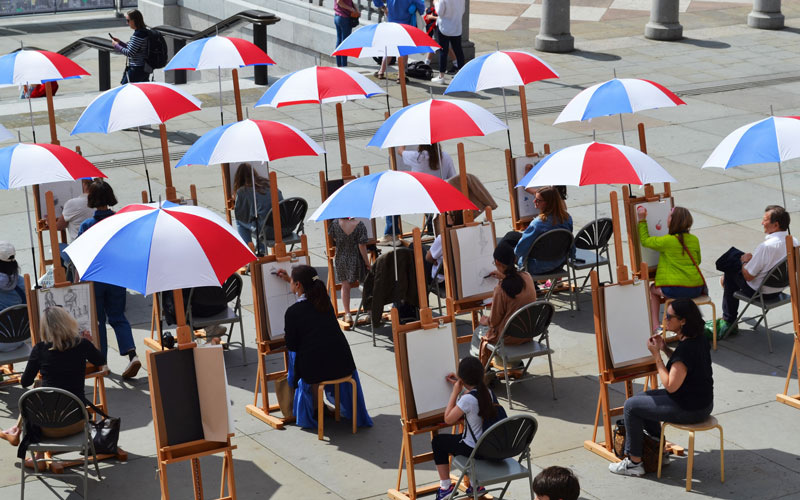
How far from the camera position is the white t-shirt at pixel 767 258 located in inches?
400

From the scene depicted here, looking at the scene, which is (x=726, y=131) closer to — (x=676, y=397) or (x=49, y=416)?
(x=676, y=397)

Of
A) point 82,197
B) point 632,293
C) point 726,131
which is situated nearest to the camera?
point 632,293

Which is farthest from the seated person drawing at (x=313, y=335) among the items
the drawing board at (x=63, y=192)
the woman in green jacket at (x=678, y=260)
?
the drawing board at (x=63, y=192)

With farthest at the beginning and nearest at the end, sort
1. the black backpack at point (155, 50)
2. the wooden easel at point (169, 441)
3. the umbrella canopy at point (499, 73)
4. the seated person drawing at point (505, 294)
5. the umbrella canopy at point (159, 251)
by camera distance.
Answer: the black backpack at point (155, 50) → the umbrella canopy at point (499, 73) → the seated person drawing at point (505, 294) → the wooden easel at point (169, 441) → the umbrella canopy at point (159, 251)

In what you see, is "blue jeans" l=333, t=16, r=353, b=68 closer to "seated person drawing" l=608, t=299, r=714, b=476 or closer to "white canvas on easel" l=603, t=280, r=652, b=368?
"white canvas on easel" l=603, t=280, r=652, b=368

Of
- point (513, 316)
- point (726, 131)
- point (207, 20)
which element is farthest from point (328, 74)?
point (207, 20)

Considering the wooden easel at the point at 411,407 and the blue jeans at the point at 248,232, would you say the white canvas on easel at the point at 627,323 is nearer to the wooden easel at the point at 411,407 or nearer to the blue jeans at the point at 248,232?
the wooden easel at the point at 411,407

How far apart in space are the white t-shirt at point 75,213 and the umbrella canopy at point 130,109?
762mm

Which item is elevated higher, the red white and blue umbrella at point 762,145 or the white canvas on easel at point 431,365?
the red white and blue umbrella at point 762,145

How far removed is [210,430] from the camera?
7.44 meters

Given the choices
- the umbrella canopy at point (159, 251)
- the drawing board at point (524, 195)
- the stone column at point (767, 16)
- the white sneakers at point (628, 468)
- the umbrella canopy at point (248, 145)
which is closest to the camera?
the umbrella canopy at point (159, 251)

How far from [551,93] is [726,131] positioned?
3.98m

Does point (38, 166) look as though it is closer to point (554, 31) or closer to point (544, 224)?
point (544, 224)

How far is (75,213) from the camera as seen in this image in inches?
462
